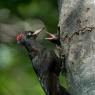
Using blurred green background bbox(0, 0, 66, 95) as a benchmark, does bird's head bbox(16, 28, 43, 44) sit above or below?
above

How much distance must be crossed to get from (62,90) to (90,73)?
0.78m

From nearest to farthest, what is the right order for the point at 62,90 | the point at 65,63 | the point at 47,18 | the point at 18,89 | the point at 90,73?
the point at 90,73 → the point at 65,63 → the point at 62,90 → the point at 18,89 → the point at 47,18

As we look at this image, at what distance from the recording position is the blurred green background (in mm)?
6864

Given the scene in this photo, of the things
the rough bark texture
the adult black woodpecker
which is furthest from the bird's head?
the rough bark texture

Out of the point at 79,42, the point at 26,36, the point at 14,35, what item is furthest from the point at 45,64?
the point at 14,35

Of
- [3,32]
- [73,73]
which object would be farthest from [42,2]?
[73,73]

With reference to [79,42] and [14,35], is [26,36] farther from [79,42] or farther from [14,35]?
[14,35]

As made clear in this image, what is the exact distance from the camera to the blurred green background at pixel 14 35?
6.86 metres

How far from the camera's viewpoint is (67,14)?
14.0ft

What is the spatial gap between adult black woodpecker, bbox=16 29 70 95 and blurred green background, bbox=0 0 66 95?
1.74 metres

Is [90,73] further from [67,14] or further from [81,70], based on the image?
[67,14]

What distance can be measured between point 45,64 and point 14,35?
2446 mm

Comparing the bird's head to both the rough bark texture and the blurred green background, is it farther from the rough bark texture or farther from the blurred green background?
the blurred green background


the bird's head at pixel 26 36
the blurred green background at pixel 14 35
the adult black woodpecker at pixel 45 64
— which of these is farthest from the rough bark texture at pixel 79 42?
the blurred green background at pixel 14 35
